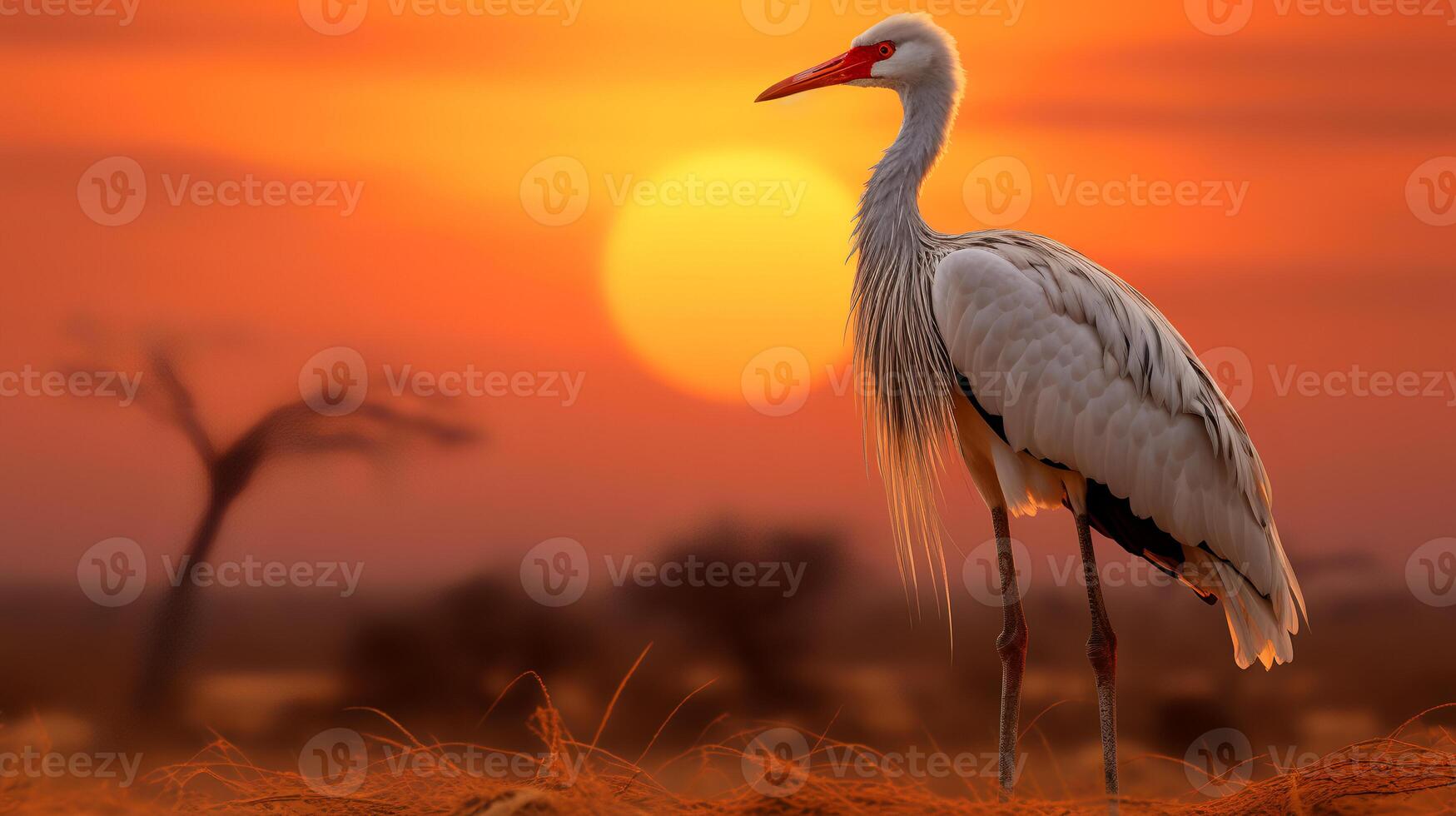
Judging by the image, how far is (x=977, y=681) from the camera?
16250 millimetres

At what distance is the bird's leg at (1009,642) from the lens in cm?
516

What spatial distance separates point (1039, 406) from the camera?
5.11 metres

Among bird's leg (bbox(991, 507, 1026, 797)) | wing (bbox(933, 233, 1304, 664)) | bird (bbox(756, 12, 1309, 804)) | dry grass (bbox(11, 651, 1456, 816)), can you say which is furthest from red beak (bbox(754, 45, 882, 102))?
dry grass (bbox(11, 651, 1456, 816))

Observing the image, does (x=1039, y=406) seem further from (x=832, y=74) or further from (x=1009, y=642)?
(x=832, y=74)

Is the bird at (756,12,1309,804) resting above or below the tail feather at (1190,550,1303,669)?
above

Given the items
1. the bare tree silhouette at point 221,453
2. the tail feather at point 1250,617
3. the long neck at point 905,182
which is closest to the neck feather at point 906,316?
the long neck at point 905,182

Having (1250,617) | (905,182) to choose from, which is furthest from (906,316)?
(1250,617)

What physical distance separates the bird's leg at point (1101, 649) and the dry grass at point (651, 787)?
0.42m

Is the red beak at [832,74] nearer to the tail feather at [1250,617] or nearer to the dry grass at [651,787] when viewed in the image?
the tail feather at [1250,617]

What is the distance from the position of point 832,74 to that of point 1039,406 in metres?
2.01

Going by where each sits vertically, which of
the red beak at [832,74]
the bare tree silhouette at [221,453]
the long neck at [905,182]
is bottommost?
the bare tree silhouette at [221,453]

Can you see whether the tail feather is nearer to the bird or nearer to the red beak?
the bird

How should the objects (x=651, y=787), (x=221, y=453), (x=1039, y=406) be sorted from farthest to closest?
(x=221, y=453) < (x=1039, y=406) < (x=651, y=787)

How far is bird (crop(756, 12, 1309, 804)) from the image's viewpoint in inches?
202
